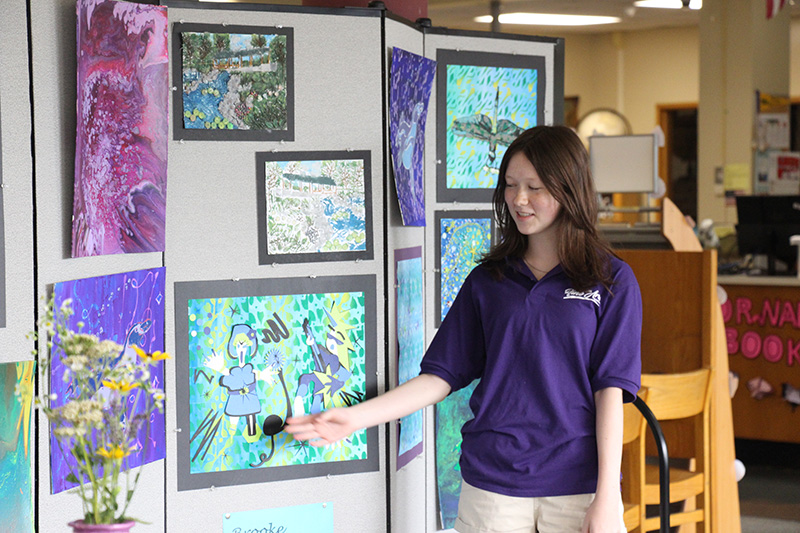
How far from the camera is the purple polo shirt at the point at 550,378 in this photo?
5.49 feet

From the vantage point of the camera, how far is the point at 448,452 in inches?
99.4

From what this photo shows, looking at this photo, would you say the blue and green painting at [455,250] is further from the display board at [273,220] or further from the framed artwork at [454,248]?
the display board at [273,220]

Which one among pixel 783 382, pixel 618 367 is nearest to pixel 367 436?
pixel 618 367

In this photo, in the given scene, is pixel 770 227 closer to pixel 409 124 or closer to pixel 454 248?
pixel 454 248

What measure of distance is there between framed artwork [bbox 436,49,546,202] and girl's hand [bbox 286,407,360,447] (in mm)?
860

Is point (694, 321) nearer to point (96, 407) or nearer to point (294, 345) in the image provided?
point (294, 345)

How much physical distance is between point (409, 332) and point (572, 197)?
0.78m

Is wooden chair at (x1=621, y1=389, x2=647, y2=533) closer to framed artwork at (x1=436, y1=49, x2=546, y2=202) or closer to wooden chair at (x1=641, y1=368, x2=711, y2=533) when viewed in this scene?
wooden chair at (x1=641, y1=368, x2=711, y2=533)

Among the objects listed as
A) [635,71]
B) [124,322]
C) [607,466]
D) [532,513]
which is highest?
[635,71]

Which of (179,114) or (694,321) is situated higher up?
(179,114)

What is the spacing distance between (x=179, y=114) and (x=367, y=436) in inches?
36.1

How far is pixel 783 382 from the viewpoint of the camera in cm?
475

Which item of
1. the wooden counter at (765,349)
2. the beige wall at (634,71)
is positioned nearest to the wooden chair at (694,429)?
the wooden counter at (765,349)

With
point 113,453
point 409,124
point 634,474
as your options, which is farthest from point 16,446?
point 634,474
